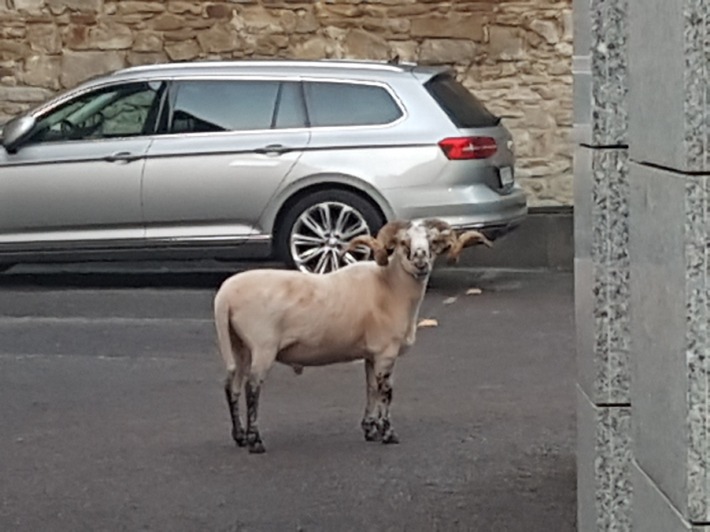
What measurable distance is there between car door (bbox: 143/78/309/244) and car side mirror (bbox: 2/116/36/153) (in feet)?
3.45

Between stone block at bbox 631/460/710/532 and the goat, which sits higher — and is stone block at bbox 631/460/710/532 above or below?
above

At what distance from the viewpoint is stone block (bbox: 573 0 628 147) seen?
460 cm

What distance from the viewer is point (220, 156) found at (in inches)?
556

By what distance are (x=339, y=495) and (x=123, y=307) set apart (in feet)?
21.6

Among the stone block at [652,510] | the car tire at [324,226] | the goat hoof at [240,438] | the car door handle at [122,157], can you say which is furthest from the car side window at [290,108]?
the stone block at [652,510]

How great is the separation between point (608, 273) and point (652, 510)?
1.12 m

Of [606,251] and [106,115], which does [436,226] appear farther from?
[106,115]

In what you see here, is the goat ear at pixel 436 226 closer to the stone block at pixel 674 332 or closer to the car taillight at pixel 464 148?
the stone block at pixel 674 332

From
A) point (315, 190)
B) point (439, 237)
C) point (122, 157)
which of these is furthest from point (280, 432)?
point (122, 157)

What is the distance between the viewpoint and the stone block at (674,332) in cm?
328

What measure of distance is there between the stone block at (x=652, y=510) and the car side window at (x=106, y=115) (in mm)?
10772

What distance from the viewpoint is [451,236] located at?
26.8ft

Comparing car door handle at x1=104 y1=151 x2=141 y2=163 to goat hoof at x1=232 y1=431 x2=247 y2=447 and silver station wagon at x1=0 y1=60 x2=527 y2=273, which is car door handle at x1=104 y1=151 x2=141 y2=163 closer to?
silver station wagon at x1=0 y1=60 x2=527 y2=273

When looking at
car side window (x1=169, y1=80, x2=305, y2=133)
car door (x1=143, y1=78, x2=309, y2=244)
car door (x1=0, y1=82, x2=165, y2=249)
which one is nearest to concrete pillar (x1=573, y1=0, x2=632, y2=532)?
car door (x1=143, y1=78, x2=309, y2=244)
